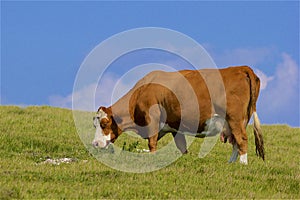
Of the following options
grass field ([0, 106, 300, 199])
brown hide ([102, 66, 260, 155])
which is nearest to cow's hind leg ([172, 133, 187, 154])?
brown hide ([102, 66, 260, 155])

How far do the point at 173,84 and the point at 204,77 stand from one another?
100 cm

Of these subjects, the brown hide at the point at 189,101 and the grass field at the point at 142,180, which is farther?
the brown hide at the point at 189,101

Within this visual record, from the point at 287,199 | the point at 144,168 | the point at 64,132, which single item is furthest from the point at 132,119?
the point at 64,132

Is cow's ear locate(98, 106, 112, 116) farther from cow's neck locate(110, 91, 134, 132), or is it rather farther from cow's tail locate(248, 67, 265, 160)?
cow's tail locate(248, 67, 265, 160)

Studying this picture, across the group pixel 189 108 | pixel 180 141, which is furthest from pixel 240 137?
pixel 180 141

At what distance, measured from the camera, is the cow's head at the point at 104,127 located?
56.1 ft

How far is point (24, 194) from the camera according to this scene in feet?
38.5

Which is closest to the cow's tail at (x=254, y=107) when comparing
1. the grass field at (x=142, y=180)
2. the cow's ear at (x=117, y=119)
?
the grass field at (x=142, y=180)

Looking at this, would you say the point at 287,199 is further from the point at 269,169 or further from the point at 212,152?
the point at 212,152

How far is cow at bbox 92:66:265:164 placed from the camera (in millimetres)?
16656

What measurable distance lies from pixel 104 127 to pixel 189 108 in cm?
263

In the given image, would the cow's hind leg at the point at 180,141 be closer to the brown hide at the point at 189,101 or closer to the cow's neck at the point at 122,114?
the brown hide at the point at 189,101

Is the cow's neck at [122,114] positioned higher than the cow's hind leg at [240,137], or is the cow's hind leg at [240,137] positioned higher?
the cow's neck at [122,114]

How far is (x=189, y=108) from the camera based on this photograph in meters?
17.2
